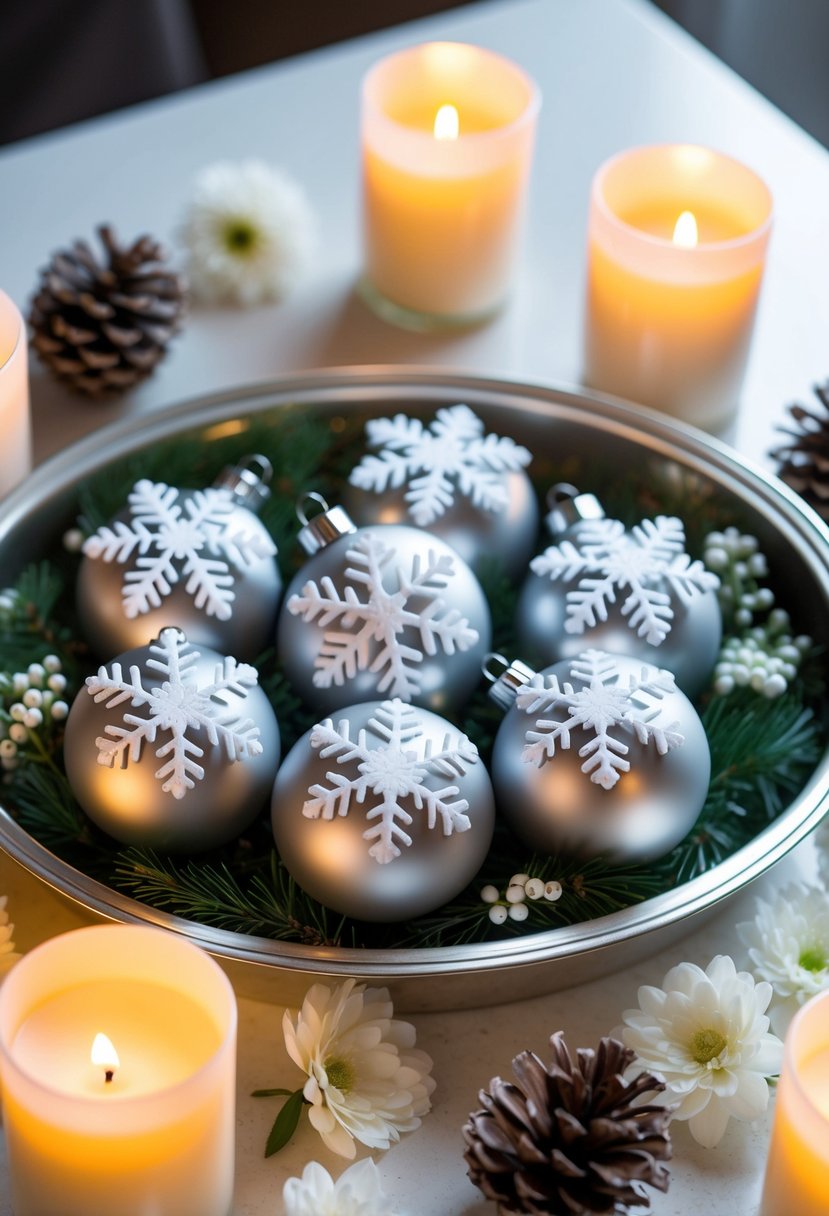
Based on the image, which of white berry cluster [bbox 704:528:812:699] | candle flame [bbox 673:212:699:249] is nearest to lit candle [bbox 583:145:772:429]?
candle flame [bbox 673:212:699:249]

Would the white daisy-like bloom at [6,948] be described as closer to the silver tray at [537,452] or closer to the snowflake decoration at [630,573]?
the silver tray at [537,452]

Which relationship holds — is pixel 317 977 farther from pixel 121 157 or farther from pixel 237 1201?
pixel 121 157

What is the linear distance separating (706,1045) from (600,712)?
0.43 feet

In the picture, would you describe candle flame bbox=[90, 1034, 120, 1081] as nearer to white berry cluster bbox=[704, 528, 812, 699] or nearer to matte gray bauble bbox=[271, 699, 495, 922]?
matte gray bauble bbox=[271, 699, 495, 922]

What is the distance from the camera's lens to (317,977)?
1.73 feet

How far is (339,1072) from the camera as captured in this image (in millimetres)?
527

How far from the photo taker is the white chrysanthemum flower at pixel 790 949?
22.0 inches

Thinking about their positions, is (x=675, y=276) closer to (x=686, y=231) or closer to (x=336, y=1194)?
(x=686, y=231)

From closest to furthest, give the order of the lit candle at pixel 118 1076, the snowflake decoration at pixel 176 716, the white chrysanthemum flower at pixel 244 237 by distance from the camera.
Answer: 1. the lit candle at pixel 118 1076
2. the snowflake decoration at pixel 176 716
3. the white chrysanthemum flower at pixel 244 237

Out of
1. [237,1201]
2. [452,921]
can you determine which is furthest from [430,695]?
[237,1201]

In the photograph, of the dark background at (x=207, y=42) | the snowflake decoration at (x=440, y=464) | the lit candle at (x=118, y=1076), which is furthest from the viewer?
the dark background at (x=207, y=42)

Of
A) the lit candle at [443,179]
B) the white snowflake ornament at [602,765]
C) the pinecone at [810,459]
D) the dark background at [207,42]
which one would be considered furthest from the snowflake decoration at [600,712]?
the dark background at [207,42]

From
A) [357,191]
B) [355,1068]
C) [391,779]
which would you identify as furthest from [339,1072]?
[357,191]

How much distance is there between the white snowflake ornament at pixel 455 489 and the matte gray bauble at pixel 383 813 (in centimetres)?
13
